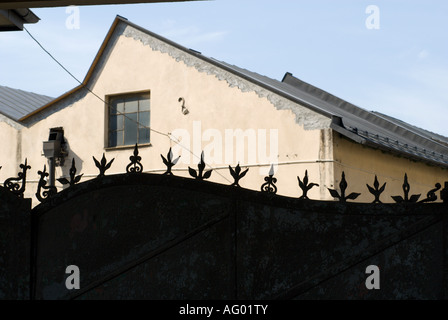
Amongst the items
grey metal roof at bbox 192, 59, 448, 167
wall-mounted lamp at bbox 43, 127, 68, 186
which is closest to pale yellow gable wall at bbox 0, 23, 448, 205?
wall-mounted lamp at bbox 43, 127, 68, 186

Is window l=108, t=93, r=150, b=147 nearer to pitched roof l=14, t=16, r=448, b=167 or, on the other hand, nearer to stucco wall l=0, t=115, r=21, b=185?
pitched roof l=14, t=16, r=448, b=167

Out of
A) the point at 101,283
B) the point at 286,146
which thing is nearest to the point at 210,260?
the point at 101,283

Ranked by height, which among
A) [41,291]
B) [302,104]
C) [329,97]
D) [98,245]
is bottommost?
[41,291]

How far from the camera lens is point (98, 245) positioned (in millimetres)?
4773

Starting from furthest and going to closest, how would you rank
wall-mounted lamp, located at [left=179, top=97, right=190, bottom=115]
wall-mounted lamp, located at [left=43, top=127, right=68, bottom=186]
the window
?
wall-mounted lamp, located at [left=43, top=127, right=68, bottom=186] → the window → wall-mounted lamp, located at [left=179, top=97, right=190, bottom=115]

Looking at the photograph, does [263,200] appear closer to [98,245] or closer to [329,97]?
[98,245]

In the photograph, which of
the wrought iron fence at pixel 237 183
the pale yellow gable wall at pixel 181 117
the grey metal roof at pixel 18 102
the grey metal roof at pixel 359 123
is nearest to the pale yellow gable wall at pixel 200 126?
the pale yellow gable wall at pixel 181 117

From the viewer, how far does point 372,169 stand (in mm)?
14734

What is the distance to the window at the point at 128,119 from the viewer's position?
16328 mm

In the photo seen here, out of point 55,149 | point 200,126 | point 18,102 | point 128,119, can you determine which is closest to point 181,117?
point 200,126

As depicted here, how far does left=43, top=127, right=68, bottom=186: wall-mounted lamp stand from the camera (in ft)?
55.7

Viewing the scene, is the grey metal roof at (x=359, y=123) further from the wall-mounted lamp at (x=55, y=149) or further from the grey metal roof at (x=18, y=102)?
the grey metal roof at (x=18, y=102)

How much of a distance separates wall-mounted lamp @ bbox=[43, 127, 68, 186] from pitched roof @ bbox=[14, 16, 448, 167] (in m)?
0.80

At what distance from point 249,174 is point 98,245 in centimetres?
1002
